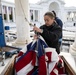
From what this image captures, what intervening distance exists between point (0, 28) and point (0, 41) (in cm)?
22

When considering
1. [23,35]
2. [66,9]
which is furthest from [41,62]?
[66,9]

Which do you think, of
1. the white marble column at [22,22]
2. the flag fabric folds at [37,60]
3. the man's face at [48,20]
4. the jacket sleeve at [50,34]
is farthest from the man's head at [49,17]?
the white marble column at [22,22]

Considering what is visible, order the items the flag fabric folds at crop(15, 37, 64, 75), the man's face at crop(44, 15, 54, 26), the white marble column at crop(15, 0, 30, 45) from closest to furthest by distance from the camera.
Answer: the flag fabric folds at crop(15, 37, 64, 75), the man's face at crop(44, 15, 54, 26), the white marble column at crop(15, 0, 30, 45)

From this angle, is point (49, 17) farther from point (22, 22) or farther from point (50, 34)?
point (22, 22)

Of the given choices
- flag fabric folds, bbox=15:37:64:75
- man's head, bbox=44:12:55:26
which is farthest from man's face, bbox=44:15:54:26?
flag fabric folds, bbox=15:37:64:75

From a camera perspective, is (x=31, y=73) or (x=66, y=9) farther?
(x=66, y=9)

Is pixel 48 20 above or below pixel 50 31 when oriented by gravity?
above

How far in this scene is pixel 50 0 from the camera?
595 inches

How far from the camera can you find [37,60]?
1327mm

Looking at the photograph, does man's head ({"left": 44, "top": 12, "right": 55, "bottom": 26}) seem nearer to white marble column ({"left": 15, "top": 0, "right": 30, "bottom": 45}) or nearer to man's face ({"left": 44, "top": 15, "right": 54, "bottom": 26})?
man's face ({"left": 44, "top": 15, "right": 54, "bottom": 26})

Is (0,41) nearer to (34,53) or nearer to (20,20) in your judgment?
(34,53)

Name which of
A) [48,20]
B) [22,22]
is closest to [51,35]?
[48,20]

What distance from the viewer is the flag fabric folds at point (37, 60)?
4.29 feet

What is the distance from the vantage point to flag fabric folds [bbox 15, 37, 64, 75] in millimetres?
1307
